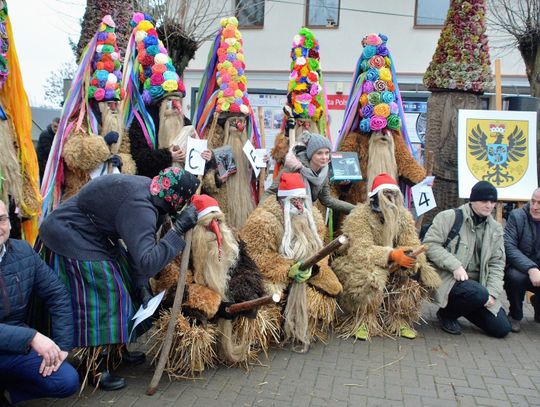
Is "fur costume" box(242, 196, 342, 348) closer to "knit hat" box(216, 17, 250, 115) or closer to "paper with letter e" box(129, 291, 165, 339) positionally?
"paper with letter e" box(129, 291, 165, 339)

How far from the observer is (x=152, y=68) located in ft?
15.2

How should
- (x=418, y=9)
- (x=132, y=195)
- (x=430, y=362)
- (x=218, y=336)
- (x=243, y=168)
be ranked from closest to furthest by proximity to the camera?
(x=132, y=195) → (x=218, y=336) → (x=430, y=362) → (x=243, y=168) → (x=418, y=9)

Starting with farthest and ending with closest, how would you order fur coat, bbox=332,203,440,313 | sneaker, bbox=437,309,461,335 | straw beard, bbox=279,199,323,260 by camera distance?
sneaker, bbox=437,309,461,335 → fur coat, bbox=332,203,440,313 → straw beard, bbox=279,199,323,260

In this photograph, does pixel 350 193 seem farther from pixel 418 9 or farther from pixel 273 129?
pixel 418 9

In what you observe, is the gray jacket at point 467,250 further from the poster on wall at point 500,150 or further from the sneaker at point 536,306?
the poster on wall at point 500,150

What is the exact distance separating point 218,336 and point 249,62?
1187 centimetres

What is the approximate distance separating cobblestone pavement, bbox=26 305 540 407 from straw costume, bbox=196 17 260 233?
169cm

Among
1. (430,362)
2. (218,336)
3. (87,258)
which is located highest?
(87,258)

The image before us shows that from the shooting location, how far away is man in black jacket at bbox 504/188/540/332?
433 centimetres

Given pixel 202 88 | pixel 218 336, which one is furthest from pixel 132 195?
pixel 202 88

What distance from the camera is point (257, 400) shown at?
300 centimetres

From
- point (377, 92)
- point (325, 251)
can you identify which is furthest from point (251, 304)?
point (377, 92)

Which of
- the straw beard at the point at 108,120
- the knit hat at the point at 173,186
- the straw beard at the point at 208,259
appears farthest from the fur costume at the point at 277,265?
the straw beard at the point at 108,120

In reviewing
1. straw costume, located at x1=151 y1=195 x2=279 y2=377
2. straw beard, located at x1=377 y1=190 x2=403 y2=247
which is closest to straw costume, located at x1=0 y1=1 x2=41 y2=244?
straw costume, located at x1=151 y1=195 x2=279 y2=377
